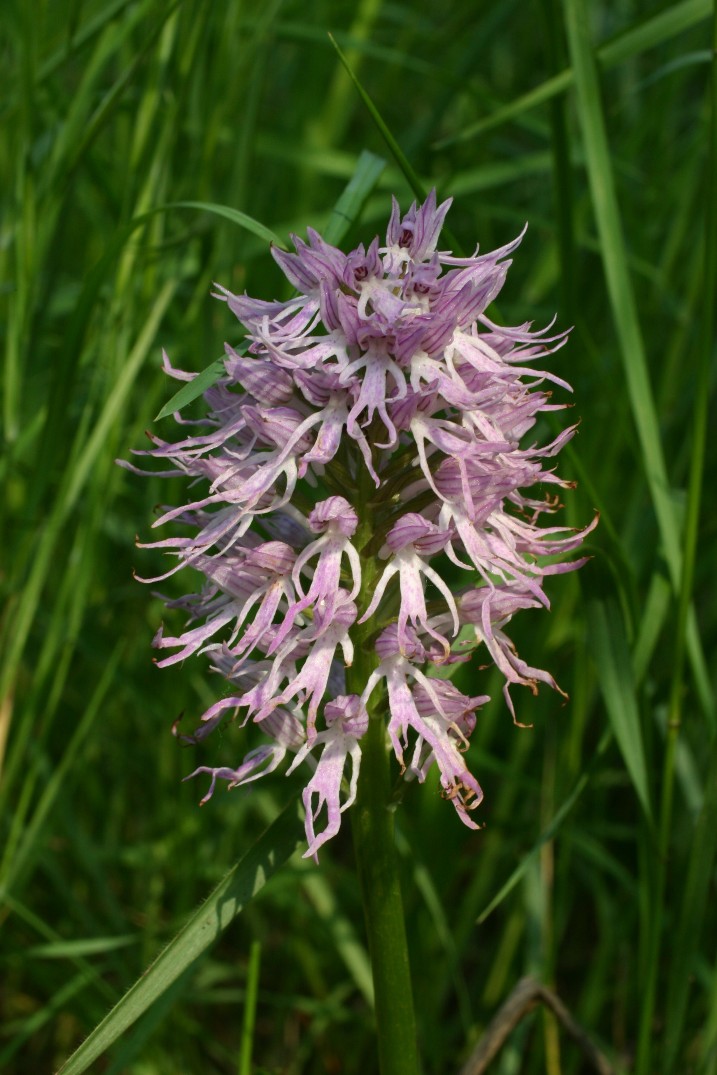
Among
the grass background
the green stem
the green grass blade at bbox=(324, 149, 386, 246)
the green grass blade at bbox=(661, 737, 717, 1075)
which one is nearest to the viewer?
the green stem

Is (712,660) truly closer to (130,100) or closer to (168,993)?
(168,993)

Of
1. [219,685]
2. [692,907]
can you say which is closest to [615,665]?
[692,907]

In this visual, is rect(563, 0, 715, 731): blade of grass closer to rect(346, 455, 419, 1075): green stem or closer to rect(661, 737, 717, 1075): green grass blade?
rect(661, 737, 717, 1075): green grass blade

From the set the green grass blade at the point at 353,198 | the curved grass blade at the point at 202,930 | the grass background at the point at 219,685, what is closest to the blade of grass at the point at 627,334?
the grass background at the point at 219,685

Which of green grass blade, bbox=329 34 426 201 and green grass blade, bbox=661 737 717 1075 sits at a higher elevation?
green grass blade, bbox=329 34 426 201

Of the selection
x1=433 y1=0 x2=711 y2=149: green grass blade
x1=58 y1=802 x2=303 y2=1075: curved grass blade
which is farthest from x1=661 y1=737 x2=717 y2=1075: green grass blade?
x1=433 y1=0 x2=711 y2=149: green grass blade

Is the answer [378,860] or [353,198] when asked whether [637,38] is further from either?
[378,860]

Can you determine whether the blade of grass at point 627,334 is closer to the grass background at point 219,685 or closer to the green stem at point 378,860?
the grass background at point 219,685
